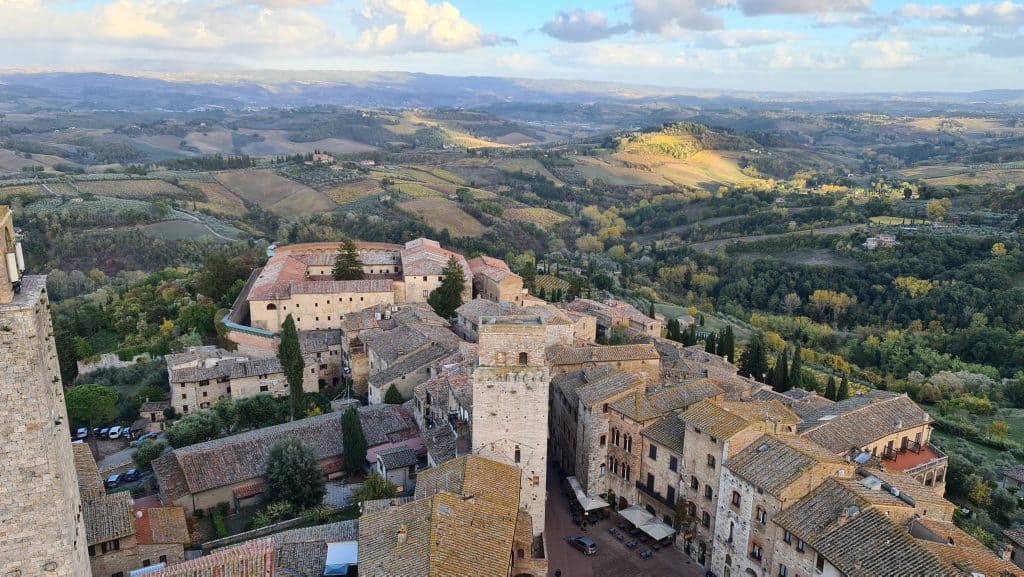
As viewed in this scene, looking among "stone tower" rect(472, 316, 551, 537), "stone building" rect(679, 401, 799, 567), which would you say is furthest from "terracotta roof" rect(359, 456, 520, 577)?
"stone building" rect(679, 401, 799, 567)

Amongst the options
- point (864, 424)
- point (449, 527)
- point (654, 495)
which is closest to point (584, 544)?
point (654, 495)

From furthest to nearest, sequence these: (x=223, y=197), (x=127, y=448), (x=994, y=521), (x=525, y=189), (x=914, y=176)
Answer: (x=914, y=176) < (x=525, y=189) < (x=223, y=197) < (x=127, y=448) < (x=994, y=521)

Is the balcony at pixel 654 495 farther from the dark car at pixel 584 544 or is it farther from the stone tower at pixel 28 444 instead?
the stone tower at pixel 28 444

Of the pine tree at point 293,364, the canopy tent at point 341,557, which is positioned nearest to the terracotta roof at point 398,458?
the canopy tent at point 341,557

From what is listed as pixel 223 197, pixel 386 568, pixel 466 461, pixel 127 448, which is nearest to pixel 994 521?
pixel 466 461

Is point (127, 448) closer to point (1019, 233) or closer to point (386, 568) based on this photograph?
point (386, 568)

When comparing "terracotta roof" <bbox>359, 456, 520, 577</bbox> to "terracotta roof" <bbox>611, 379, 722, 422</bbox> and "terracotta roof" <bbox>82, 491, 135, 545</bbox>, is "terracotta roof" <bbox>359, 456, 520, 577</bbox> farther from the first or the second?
"terracotta roof" <bbox>82, 491, 135, 545</bbox>

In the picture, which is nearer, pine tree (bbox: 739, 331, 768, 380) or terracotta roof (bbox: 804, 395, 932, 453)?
terracotta roof (bbox: 804, 395, 932, 453)
